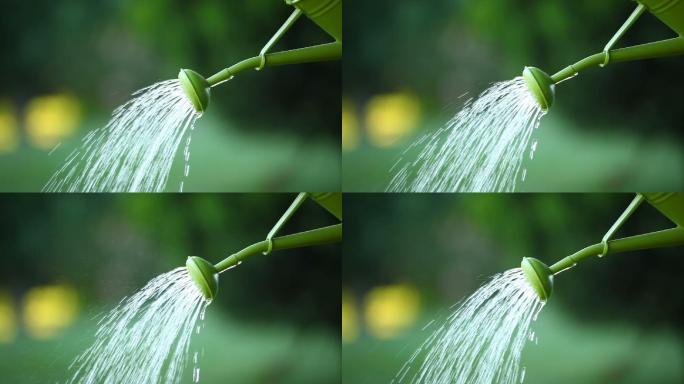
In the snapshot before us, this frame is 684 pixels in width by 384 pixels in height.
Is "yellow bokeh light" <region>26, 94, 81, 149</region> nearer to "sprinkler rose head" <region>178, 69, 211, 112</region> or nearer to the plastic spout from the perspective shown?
"sprinkler rose head" <region>178, 69, 211, 112</region>

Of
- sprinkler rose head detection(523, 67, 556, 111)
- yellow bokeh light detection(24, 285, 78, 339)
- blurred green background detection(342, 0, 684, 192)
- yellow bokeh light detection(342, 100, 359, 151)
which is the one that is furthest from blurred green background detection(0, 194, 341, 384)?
sprinkler rose head detection(523, 67, 556, 111)

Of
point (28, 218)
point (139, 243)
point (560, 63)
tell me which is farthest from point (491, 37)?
point (28, 218)

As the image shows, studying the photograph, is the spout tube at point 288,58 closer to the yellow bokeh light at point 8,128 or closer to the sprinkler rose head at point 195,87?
the sprinkler rose head at point 195,87

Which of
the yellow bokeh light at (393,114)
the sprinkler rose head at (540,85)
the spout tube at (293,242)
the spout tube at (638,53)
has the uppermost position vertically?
the spout tube at (638,53)

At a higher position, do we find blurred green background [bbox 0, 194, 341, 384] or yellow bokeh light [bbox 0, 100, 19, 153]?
yellow bokeh light [bbox 0, 100, 19, 153]

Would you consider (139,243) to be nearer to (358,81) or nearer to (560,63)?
(358,81)

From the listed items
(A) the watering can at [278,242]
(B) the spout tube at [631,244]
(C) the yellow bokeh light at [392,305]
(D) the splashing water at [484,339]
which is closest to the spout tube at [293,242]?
(A) the watering can at [278,242]
